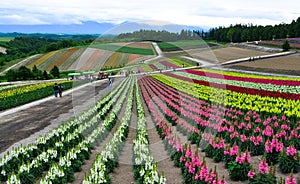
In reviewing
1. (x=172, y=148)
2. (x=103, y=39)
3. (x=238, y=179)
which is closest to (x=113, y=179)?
(x=172, y=148)

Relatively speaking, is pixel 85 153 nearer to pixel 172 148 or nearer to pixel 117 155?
pixel 117 155

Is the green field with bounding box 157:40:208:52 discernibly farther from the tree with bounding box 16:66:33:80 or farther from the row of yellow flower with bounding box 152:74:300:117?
the tree with bounding box 16:66:33:80

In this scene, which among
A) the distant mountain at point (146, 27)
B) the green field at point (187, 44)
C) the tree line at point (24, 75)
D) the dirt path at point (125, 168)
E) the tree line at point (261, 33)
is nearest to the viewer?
the dirt path at point (125, 168)

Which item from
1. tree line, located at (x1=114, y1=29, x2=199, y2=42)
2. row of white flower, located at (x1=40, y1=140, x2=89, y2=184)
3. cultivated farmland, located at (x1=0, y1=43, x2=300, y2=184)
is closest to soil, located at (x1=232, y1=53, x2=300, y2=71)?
cultivated farmland, located at (x1=0, y1=43, x2=300, y2=184)

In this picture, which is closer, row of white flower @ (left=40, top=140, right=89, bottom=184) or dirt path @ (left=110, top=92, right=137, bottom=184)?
row of white flower @ (left=40, top=140, right=89, bottom=184)

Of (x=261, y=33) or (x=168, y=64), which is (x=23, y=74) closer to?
(x=168, y=64)

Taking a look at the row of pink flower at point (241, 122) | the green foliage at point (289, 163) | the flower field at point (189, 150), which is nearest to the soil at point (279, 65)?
the flower field at point (189, 150)

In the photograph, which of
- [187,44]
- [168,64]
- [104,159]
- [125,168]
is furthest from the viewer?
[168,64]

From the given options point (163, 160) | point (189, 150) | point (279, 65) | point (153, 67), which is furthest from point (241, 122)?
point (279, 65)

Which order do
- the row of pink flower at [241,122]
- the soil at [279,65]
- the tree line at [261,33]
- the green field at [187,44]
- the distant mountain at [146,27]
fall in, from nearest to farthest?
the row of pink flower at [241,122]
the distant mountain at [146,27]
the green field at [187,44]
the soil at [279,65]
the tree line at [261,33]

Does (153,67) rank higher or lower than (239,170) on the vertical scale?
higher

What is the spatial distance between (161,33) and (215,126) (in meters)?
4.37

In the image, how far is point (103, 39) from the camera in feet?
43.8

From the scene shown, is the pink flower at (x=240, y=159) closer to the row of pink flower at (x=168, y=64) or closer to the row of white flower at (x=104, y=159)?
the row of white flower at (x=104, y=159)
